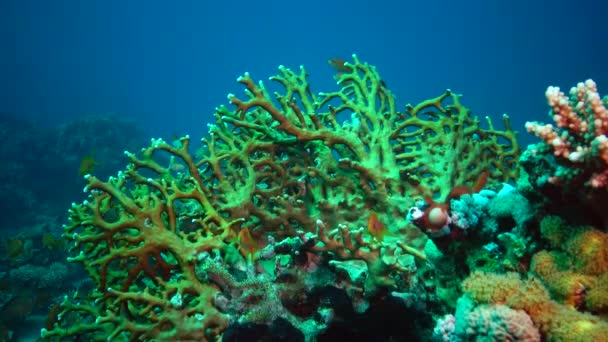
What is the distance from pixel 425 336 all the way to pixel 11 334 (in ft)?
29.6

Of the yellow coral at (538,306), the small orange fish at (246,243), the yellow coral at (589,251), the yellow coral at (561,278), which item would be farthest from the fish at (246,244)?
the yellow coral at (589,251)

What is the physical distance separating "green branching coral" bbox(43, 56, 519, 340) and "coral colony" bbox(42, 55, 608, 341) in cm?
2

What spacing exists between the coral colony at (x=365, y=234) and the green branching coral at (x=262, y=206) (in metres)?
0.02

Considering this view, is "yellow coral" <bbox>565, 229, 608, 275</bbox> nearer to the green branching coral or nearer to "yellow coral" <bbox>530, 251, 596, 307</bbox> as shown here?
"yellow coral" <bbox>530, 251, 596, 307</bbox>

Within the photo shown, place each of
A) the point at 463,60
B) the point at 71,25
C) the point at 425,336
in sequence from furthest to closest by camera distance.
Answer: the point at 71,25 → the point at 463,60 → the point at 425,336

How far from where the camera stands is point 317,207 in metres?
4.23

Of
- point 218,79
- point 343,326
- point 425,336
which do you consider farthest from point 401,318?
point 218,79

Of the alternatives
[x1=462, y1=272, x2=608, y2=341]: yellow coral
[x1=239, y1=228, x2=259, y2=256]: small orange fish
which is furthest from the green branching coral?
[x1=462, y1=272, x2=608, y2=341]: yellow coral

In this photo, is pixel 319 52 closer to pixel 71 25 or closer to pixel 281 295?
pixel 71 25

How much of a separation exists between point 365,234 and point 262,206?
128 cm

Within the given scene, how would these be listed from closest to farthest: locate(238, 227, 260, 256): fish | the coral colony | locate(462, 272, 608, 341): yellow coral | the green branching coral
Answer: locate(462, 272, 608, 341): yellow coral, the coral colony, the green branching coral, locate(238, 227, 260, 256): fish

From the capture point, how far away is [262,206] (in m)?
4.41

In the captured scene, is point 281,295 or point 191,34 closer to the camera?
point 281,295

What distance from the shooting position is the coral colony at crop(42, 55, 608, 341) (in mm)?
2088
